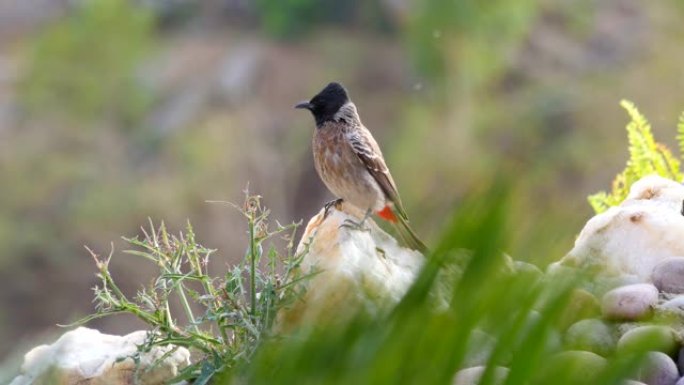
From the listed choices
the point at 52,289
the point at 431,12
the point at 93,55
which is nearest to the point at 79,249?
the point at 52,289

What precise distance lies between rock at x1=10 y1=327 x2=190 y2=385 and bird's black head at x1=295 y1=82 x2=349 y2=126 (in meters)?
1.94

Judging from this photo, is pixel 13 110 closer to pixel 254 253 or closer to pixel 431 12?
pixel 431 12

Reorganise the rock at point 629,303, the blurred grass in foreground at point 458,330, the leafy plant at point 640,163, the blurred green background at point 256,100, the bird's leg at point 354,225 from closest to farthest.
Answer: the blurred grass in foreground at point 458,330 → the rock at point 629,303 → the bird's leg at point 354,225 → the leafy plant at point 640,163 → the blurred green background at point 256,100

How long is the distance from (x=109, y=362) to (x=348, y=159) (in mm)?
1891

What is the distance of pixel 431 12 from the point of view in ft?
135

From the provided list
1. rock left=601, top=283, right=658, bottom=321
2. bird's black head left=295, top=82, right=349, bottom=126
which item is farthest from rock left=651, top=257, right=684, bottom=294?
bird's black head left=295, top=82, right=349, bottom=126

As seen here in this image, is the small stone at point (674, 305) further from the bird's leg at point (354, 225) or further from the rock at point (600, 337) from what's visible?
the bird's leg at point (354, 225)

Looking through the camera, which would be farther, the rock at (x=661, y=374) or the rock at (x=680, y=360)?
the rock at (x=680, y=360)

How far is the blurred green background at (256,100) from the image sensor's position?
122ft

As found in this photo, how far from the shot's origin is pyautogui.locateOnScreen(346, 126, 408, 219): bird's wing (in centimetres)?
477

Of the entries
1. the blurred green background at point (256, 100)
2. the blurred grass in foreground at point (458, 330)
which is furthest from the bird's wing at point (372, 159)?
the blurred green background at point (256, 100)

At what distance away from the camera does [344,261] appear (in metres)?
3.20

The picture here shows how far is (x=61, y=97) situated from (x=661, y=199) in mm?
40742

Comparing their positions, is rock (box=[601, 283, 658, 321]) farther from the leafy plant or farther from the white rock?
the leafy plant
